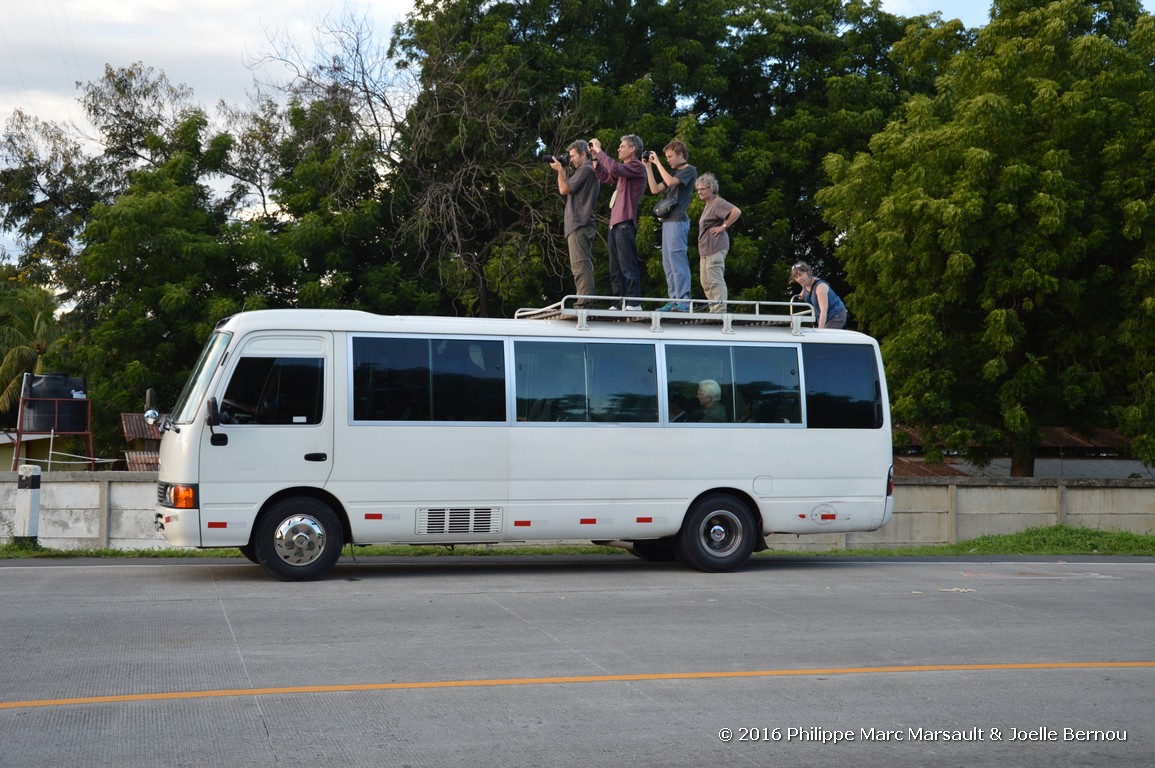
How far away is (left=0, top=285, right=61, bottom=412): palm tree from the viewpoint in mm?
42500

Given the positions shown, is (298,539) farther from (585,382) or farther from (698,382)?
(698,382)

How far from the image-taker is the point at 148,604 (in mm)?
10297

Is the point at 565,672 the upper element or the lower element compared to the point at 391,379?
lower

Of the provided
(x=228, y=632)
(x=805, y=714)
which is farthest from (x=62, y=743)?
(x=805, y=714)

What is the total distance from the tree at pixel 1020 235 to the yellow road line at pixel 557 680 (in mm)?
14631

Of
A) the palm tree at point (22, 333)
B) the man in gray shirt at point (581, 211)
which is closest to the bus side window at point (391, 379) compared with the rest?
the man in gray shirt at point (581, 211)

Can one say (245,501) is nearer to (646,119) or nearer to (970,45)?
(646,119)

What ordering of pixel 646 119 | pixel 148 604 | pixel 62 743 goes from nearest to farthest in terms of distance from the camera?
1. pixel 62 743
2. pixel 148 604
3. pixel 646 119

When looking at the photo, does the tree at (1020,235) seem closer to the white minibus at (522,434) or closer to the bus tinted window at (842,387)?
the bus tinted window at (842,387)

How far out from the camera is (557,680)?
757 centimetres

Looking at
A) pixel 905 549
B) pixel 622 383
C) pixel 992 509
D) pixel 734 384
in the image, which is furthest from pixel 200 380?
pixel 992 509

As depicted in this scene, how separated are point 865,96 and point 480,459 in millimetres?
19184

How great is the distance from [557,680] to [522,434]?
5.35 m
